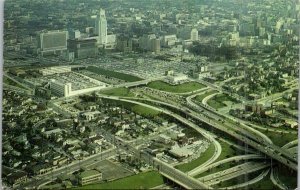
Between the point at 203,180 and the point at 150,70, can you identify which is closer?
the point at 203,180

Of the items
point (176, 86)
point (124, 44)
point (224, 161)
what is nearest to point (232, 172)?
point (224, 161)

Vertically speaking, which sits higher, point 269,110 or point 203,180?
point 269,110

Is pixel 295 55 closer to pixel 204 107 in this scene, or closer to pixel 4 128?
pixel 204 107

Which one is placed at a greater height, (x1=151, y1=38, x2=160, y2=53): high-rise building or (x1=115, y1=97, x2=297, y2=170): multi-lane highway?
(x1=151, y1=38, x2=160, y2=53): high-rise building

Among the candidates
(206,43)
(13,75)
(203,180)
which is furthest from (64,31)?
(203,180)

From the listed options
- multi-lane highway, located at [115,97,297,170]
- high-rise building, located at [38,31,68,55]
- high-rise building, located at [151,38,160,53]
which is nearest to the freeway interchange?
multi-lane highway, located at [115,97,297,170]

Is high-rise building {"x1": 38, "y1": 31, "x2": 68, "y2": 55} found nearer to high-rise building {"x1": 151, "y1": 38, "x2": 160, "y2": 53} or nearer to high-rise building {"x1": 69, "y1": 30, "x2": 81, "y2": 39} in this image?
high-rise building {"x1": 69, "y1": 30, "x2": 81, "y2": 39}
